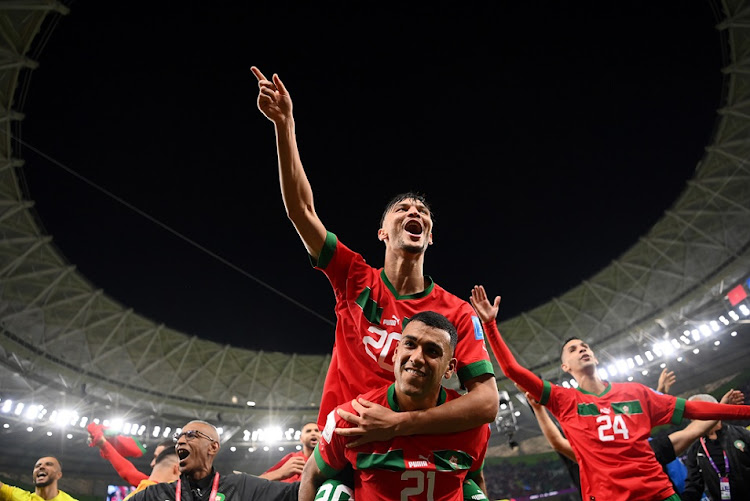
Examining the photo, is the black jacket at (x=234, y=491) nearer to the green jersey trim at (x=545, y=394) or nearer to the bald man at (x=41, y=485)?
Answer: the green jersey trim at (x=545, y=394)

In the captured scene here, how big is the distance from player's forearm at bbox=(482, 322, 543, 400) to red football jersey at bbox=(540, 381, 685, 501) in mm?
142

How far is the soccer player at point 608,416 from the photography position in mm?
4133

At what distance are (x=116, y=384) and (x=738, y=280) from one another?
A: 28.0 m

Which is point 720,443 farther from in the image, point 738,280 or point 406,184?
point 738,280

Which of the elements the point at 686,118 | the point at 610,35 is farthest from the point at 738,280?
the point at 610,35

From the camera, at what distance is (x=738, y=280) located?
18.4 metres

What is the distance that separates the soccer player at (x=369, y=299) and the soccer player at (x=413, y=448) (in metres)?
0.15

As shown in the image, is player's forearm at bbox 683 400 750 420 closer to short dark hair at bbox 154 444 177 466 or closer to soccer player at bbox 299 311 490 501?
soccer player at bbox 299 311 490 501

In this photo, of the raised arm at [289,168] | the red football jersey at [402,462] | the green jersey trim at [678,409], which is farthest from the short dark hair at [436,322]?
the green jersey trim at [678,409]

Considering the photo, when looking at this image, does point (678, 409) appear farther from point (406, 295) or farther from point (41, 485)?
point (41, 485)

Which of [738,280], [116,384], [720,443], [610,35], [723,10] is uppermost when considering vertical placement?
[723,10]

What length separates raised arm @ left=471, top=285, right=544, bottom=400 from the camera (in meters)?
4.20

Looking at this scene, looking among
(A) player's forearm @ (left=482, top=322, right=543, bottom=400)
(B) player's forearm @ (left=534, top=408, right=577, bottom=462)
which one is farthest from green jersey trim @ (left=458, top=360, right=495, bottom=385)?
(B) player's forearm @ (left=534, top=408, right=577, bottom=462)

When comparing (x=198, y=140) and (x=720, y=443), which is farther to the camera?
(x=198, y=140)
